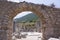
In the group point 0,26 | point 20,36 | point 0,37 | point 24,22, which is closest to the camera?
point 0,37

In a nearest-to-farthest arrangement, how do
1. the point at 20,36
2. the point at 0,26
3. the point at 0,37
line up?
the point at 0,37 → the point at 0,26 → the point at 20,36

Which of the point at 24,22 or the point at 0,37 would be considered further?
the point at 24,22

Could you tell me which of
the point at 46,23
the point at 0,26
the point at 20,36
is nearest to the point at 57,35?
the point at 46,23

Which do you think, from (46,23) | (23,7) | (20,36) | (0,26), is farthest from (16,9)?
(20,36)

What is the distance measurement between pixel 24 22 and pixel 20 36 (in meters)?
10.1

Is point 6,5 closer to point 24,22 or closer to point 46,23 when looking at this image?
point 46,23

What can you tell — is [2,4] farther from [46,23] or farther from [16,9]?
[46,23]

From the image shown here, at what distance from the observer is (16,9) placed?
8.09 metres

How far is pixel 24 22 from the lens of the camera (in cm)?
2575

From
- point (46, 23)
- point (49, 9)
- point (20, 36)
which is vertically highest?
point (49, 9)

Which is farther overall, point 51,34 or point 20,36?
point 20,36

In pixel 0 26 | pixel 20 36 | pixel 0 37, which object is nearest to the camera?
pixel 0 37

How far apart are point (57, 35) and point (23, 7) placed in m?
2.21

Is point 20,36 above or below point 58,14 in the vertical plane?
below
